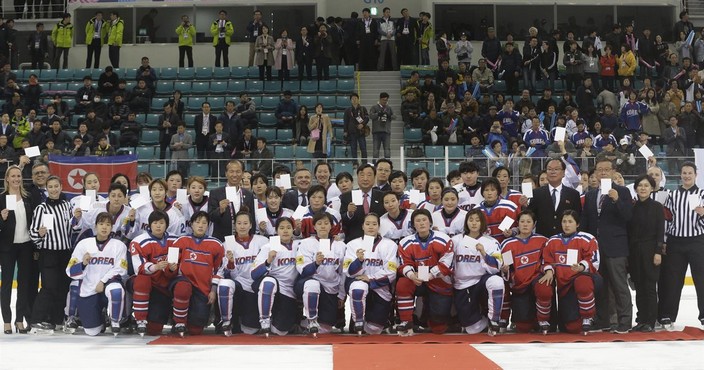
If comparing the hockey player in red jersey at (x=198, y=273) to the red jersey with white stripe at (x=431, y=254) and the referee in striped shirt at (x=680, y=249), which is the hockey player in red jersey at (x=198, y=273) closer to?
the red jersey with white stripe at (x=431, y=254)

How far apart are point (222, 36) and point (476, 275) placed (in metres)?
15.4

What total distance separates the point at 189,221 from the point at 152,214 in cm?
52

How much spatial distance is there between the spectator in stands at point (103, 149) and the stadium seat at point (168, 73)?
6637 mm

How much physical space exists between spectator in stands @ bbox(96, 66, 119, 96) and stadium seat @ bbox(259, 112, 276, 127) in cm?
355

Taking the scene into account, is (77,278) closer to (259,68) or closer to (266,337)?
(266,337)

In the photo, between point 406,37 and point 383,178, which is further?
point 406,37

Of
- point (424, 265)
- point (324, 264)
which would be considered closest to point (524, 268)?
point (424, 265)

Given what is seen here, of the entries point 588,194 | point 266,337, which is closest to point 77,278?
point 266,337

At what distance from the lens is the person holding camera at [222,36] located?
80.0ft

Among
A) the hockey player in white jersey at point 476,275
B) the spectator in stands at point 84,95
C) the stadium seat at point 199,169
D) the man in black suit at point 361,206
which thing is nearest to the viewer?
the hockey player in white jersey at point 476,275

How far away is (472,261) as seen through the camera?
34.2 feet

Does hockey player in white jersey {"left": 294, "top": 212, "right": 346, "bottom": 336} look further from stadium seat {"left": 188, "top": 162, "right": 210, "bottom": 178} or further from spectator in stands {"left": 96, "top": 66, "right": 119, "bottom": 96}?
spectator in stands {"left": 96, "top": 66, "right": 119, "bottom": 96}

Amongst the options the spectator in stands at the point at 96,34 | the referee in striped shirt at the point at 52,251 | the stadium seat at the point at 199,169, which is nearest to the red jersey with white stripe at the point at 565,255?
the referee in striped shirt at the point at 52,251

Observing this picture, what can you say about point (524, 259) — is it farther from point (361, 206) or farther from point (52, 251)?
point (52, 251)
